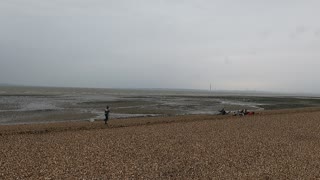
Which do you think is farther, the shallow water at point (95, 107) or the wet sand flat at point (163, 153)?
the shallow water at point (95, 107)

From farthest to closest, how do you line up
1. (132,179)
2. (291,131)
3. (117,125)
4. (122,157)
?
(117,125) < (291,131) < (122,157) < (132,179)

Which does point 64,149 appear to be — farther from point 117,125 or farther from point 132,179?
point 117,125

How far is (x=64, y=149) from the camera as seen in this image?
17.8m

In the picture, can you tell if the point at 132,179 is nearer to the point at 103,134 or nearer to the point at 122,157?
the point at 122,157

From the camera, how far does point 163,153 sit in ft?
56.3

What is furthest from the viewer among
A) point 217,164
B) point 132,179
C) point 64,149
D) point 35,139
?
point 35,139

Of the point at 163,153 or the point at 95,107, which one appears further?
the point at 95,107

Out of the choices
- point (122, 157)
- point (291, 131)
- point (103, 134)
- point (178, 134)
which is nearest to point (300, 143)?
point (291, 131)

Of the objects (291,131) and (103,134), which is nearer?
(103,134)

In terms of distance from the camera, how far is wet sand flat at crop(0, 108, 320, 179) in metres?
13.6

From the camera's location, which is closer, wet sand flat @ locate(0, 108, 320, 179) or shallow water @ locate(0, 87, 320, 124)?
wet sand flat @ locate(0, 108, 320, 179)

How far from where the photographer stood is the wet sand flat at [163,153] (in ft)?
44.5

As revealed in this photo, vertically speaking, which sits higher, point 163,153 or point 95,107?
point 163,153

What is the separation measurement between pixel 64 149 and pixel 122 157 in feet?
12.4
